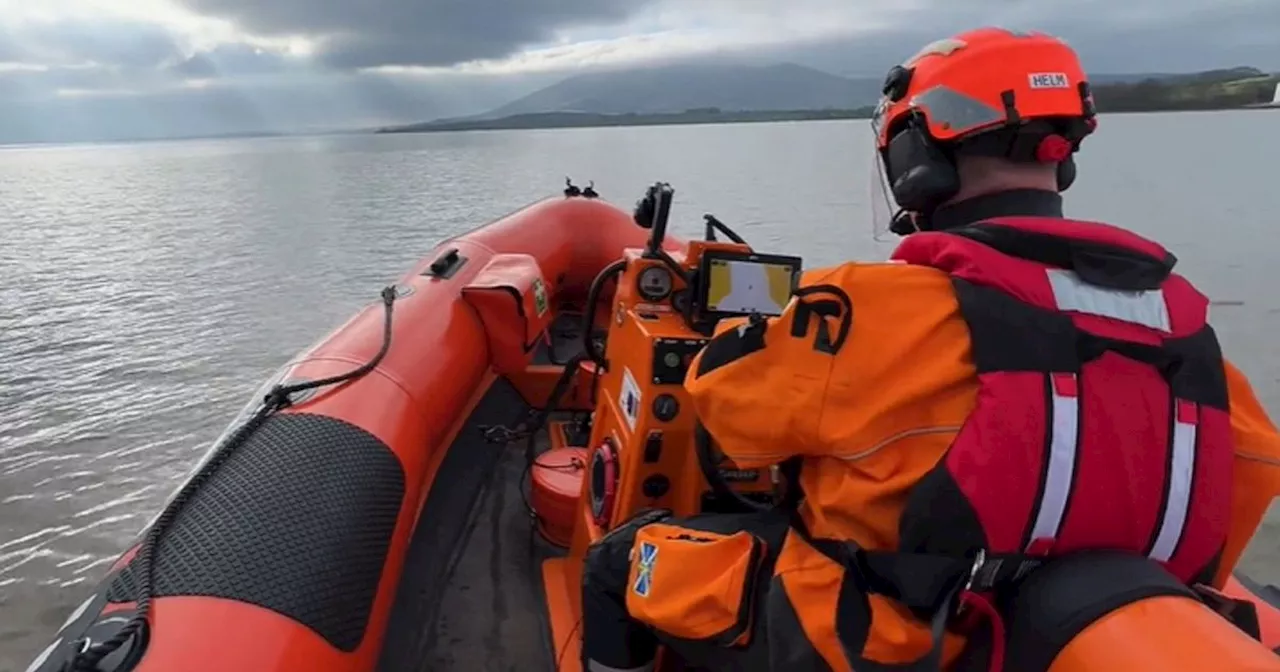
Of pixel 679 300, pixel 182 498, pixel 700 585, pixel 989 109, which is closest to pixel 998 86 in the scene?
pixel 989 109

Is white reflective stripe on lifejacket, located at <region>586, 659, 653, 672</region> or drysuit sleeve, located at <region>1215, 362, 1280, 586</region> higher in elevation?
drysuit sleeve, located at <region>1215, 362, 1280, 586</region>

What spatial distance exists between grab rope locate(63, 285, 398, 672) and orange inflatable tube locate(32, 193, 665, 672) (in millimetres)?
12

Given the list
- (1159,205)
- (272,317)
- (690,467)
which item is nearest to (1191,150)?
(1159,205)

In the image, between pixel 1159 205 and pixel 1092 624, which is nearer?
pixel 1092 624

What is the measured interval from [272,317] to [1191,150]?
27786 millimetres

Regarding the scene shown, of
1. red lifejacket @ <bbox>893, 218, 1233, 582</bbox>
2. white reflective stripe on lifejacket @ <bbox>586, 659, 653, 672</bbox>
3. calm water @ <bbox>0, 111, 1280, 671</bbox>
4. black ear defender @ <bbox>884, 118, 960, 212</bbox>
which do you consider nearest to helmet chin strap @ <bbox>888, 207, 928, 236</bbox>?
black ear defender @ <bbox>884, 118, 960, 212</bbox>

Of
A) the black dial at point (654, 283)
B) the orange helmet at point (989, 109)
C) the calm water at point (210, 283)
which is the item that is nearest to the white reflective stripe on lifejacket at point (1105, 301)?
the orange helmet at point (989, 109)

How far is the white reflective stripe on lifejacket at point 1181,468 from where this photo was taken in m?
1.07

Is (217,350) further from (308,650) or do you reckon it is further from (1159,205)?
(1159,205)

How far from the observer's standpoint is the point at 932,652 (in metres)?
1.06

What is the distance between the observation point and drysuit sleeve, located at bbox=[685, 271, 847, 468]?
1119mm

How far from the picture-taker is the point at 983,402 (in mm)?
1022

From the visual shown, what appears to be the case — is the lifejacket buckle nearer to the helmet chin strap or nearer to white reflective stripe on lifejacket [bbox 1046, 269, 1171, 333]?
white reflective stripe on lifejacket [bbox 1046, 269, 1171, 333]

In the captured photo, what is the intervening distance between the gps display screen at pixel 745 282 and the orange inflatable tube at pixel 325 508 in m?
0.85
